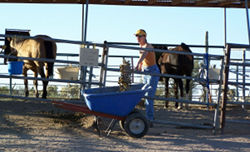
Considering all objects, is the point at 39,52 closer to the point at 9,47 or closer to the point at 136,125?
the point at 9,47

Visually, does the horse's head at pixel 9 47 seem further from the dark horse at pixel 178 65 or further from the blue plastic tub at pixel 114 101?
the blue plastic tub at pixel 114 101

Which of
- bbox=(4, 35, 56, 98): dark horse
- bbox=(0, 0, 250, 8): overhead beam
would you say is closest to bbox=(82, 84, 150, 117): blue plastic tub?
bbox=(4, 35, 56, 98): dark horse

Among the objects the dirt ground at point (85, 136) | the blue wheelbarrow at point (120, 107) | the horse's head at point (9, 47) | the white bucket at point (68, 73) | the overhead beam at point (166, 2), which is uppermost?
the overhead beam at point (166, 2)

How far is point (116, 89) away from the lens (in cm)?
680

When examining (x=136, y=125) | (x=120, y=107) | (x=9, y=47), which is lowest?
(x=136, y=125)

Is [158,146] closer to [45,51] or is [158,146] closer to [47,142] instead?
[47,142]

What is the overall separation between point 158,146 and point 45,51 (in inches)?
231

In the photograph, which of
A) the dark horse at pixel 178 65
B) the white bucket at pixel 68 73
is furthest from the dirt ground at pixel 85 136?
the dark horse at pixel 178 65

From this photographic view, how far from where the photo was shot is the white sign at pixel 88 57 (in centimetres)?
689

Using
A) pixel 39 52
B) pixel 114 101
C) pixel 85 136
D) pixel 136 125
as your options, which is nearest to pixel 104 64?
pixel 114 101

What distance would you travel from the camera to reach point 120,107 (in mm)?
6141

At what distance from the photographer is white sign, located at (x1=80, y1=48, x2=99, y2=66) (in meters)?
6.89

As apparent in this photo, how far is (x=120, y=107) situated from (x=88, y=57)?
1.27 meters

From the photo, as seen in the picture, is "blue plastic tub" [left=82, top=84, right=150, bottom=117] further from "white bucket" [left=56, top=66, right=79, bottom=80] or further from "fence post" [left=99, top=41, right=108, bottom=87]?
"white bucket" [left=56, top=66, right=79, bottom=80]
